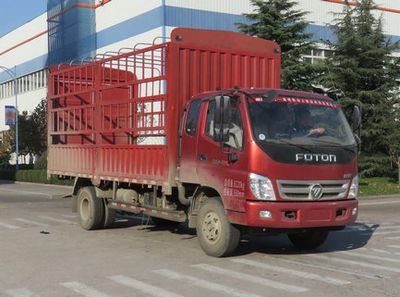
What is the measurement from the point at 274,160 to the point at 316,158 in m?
0.67

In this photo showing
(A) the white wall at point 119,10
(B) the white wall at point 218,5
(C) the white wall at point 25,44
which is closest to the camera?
(B) the white wall at point 218,5

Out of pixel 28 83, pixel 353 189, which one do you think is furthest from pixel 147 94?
pixel 28 83

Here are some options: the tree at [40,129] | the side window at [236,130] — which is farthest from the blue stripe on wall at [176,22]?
the side window at [236,130]

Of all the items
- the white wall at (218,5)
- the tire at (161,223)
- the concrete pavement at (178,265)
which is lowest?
the concrete pavement at (178,265)

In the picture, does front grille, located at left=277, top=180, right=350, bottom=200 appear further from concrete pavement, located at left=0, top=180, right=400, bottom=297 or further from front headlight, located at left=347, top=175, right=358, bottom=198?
concrete pavement, located at left=0, top=180, right=400, bottom=297

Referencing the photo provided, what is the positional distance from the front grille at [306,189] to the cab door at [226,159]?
560mm

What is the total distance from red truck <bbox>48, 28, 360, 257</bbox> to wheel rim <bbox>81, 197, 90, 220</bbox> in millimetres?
42

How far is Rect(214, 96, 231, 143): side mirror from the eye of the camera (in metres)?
8.68

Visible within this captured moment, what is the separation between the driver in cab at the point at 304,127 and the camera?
8758 mm

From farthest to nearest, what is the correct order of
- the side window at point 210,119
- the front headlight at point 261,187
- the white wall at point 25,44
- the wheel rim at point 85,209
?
the white wall at point 25,44 → the wheel rim at point 85,209 → the side window at point 210,119 → the front headlight at point 261,187

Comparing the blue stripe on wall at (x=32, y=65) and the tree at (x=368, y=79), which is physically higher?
the blue stripe on wall at (x=32, y=65)

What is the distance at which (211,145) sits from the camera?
9078 millimetres

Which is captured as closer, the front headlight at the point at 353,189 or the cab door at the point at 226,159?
the cab door at the point at 226,159

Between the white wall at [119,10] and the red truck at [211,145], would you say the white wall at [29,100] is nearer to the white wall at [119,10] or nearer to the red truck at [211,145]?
the white wall at [119,10]
